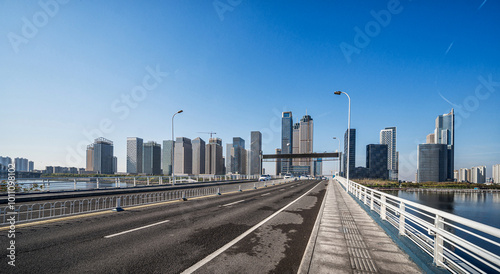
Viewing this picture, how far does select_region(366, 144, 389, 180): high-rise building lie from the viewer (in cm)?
17762

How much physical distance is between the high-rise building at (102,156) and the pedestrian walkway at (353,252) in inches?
4346

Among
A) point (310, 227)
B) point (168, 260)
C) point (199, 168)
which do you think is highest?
point (168, 260)

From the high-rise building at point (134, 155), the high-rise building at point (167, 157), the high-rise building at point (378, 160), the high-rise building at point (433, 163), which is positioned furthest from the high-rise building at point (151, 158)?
the high-rise building at point (433, 163)

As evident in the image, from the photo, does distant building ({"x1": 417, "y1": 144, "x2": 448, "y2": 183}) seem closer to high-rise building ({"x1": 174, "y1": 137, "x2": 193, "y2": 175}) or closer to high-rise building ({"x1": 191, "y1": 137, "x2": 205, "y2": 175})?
high-rise building ({"x1": 191, "y1": 137, "x2": 205, "y2": 175})

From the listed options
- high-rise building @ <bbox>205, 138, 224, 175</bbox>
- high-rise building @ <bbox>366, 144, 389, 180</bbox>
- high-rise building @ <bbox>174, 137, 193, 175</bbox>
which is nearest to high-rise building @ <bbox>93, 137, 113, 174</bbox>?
high-rise building @ <bbox>174, 137, 193, 175</bbox>

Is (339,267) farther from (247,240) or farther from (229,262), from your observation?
(247,240)

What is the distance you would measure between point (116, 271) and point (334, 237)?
6128mm

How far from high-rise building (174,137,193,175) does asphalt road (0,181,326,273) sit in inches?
5343

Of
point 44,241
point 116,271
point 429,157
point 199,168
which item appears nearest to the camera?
point 116,271

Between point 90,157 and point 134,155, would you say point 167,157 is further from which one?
point 90,157

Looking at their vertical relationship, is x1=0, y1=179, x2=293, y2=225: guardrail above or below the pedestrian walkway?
below

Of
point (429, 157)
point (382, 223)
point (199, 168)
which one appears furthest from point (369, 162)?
point (382, 223)

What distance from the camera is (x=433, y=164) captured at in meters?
178

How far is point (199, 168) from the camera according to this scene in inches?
5610
